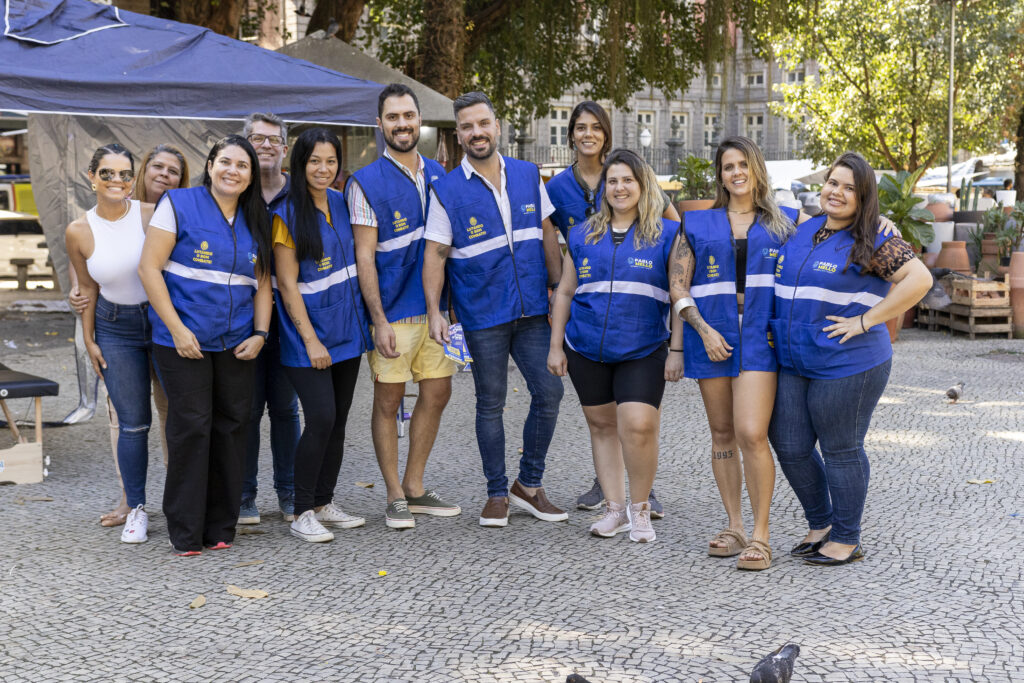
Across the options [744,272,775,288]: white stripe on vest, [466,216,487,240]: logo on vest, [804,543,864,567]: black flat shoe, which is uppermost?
[466,216,487,240]: logo on vest

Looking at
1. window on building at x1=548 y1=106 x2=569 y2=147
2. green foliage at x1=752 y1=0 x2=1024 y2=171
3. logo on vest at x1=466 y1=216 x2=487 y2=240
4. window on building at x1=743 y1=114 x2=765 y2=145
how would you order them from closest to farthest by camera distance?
logo on vest at x1=466 y1=216 x2=487 y2=240 → green foliage at x1=752 y1=0 x2=1024 y2=171 → window on building at x1=548 y1=106 x2=569 y2=147 → window on building at x1=743 y1=114 x2=765 y2=145

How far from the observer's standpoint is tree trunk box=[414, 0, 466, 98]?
11727 millimetres

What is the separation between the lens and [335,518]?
205 inches

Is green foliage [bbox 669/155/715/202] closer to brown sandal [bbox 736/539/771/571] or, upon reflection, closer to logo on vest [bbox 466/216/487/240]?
→ logo on vest [bbox 466/216/487/240]

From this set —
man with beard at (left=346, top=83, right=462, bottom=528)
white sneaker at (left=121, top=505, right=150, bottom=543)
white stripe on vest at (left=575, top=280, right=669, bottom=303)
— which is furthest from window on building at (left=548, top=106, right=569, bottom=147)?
white sneaker at (left=121, top=505, right=150, bottom=543)

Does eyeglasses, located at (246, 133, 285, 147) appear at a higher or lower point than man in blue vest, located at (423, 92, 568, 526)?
higher

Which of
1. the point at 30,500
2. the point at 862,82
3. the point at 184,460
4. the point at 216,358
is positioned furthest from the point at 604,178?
the point at 862,82

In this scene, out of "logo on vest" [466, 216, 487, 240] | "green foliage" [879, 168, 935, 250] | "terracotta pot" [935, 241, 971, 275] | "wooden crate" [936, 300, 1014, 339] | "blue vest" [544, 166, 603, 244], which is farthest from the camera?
"terracotta pot" [935, 241, 971, 275]

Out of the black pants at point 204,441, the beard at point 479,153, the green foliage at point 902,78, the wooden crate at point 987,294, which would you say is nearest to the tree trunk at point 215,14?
the wooden crate at point 987,294

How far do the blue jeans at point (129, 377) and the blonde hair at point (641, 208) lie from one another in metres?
2.07

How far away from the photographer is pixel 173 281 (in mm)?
4586

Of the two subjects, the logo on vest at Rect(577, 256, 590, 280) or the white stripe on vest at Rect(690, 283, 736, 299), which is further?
the logo on vest at Rect(577, 256, 590, 280)

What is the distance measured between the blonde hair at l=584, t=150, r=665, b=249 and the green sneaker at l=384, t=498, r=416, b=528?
5.01 ft

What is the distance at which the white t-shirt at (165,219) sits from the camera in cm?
454
